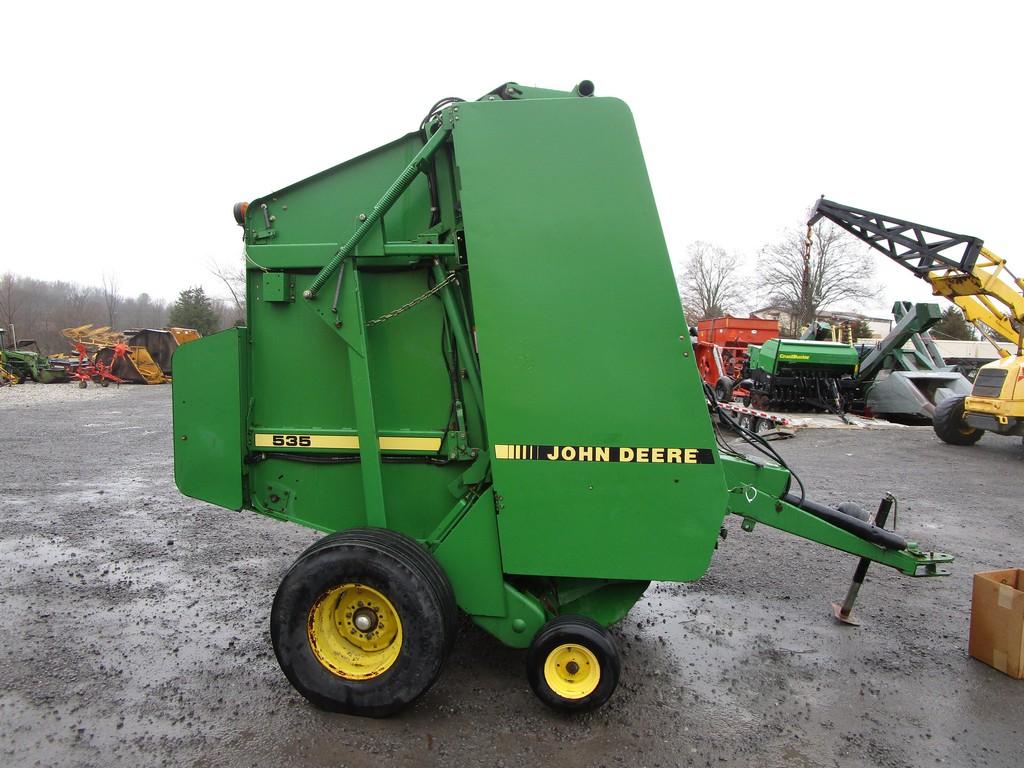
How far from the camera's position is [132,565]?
15.8 feet

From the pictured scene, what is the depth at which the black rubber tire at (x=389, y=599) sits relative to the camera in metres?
2.64

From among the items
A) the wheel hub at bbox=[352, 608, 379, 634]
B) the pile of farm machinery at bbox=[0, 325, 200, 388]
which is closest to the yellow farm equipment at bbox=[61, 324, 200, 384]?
the pile of farm machinery at bbox=[0, 325, 200, 388]

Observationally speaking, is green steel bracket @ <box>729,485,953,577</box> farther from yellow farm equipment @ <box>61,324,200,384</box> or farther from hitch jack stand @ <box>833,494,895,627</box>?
yellow farm equipment @ <box>61,324,200,384</box>

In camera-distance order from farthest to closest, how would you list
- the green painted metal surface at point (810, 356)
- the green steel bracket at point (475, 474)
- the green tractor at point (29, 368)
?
the green tractor at point (29, 368) → the green painted metal surface at point (810, 356) → the green steel bracket at point (475, 474)

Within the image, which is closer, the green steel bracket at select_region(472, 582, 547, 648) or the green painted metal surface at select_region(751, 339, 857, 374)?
the green steel bracket at select_region(472, 582, 547, 648)

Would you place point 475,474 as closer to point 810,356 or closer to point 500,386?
point 500,386

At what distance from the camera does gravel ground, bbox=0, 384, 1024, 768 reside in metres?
2.60

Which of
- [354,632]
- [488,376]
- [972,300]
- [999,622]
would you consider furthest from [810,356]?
[354,632]

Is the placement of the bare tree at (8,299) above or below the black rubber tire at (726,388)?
above

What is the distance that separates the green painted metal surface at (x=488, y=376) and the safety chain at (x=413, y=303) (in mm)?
15

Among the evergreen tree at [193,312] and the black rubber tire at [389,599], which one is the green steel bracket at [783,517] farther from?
the evergreen tree at [193,312]

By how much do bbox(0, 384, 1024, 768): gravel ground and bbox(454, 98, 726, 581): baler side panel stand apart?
0.86 metres

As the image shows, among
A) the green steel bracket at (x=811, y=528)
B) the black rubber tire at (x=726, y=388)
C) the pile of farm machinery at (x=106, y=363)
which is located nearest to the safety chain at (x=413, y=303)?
the green steel bracket at (x=811, y=528)

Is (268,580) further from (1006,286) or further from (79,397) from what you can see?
(79,397)
